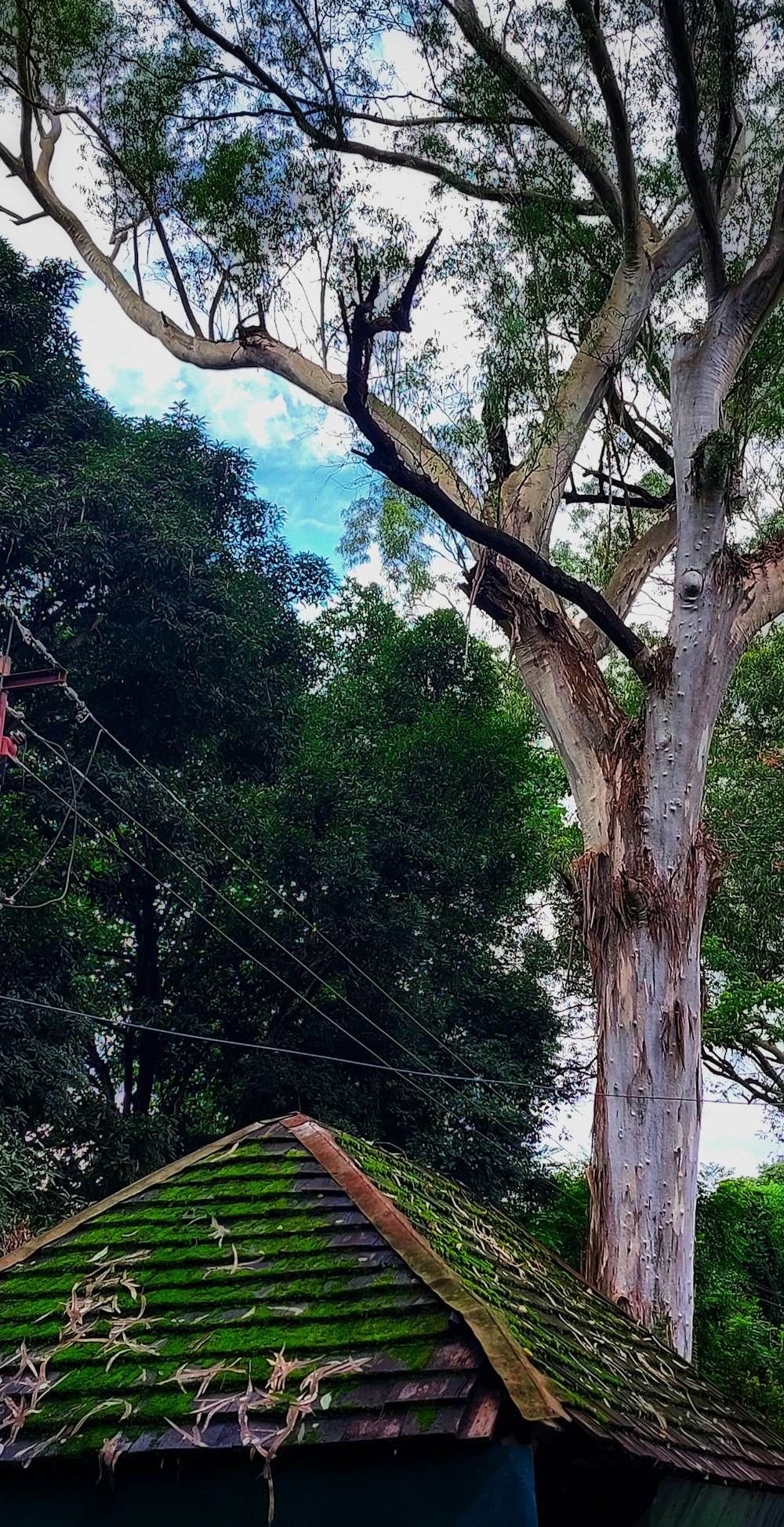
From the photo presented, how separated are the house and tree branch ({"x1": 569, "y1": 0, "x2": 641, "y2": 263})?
27.1ft

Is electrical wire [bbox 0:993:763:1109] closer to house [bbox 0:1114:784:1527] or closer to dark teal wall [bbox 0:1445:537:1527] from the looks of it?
house [bbox 0:1114:784:1527]

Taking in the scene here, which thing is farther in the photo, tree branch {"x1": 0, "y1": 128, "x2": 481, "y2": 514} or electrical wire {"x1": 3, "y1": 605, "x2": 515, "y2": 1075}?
electrical wire {"x1": 3, "y1": 605, "x2": 515, "y2": 1075}

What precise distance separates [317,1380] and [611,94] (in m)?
9.32

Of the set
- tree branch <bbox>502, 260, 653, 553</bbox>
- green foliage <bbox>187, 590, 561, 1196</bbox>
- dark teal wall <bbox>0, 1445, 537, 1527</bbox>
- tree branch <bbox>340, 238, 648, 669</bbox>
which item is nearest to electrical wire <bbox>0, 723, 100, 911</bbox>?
green foliage <bbox>187, 590, 561, 1196</bbox>

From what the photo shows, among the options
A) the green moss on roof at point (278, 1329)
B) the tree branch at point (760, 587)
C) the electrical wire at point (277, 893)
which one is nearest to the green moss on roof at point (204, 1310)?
the green moss on roof at point (278, 1329)

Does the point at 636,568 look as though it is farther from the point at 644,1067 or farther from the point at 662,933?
the point at 644,1067

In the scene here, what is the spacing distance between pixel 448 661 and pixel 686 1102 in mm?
9621

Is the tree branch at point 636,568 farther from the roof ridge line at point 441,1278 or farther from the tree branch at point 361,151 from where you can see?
the roof ridge line at point 441,1278

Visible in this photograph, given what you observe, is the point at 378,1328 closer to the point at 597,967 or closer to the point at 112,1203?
the point at 112,1203

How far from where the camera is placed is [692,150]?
27.7 ft

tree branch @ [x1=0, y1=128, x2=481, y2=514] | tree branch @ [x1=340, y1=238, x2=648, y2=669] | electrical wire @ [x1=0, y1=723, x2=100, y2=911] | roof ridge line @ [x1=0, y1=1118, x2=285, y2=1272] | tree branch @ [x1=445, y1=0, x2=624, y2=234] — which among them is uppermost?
tree branch @ [x1=445, y1=0, x2=624, y2=234]

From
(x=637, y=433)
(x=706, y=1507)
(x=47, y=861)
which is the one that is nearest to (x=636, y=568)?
(x=637, y=433)

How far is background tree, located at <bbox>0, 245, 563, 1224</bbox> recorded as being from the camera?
41.5ft

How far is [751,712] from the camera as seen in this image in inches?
605
